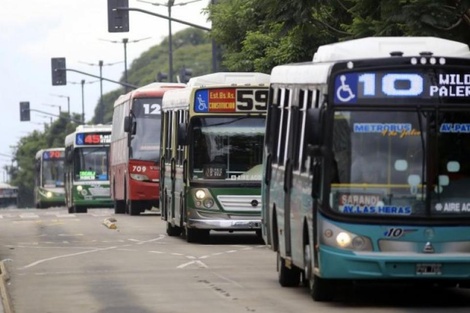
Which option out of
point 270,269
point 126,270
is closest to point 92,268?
point 126,270

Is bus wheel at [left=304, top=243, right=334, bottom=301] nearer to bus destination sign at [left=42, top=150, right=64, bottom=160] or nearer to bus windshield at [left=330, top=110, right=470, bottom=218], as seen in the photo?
bus windshield at [left=330, top=110, right=470, bottom=218]

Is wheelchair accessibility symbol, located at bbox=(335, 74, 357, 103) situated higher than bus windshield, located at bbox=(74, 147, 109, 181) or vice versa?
wheelchair accessibility symbol, located at bbox=(335, 74, 357, 103)

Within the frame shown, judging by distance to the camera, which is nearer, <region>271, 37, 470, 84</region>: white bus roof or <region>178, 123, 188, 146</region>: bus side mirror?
<region>271, 37, 470, 84</region>: white bus roof

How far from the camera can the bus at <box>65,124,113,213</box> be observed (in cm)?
5891

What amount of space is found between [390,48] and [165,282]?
5.17m

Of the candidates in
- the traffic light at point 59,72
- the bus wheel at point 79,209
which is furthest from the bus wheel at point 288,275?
the traffic light at point 59,72

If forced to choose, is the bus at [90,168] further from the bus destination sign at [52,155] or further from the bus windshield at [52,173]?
the bus destination sign at [52,155]

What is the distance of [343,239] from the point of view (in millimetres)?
17328

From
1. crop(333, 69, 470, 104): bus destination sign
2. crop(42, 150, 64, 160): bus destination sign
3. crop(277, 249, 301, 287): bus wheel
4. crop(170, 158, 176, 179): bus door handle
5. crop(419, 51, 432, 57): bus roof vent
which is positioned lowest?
crop(42, 150, 64, 160): bus destination sign

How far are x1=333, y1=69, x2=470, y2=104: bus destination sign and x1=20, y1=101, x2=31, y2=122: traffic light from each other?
84309mm

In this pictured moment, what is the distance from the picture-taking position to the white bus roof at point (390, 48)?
1805cm

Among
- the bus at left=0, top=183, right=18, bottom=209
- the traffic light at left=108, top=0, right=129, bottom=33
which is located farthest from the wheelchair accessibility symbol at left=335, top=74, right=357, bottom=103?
the bus at left=0, top=183, right=18, bottom=209

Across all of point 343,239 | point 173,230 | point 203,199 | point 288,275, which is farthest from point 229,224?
point 343,239

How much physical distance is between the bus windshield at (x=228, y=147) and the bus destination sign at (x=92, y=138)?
1184 inches
